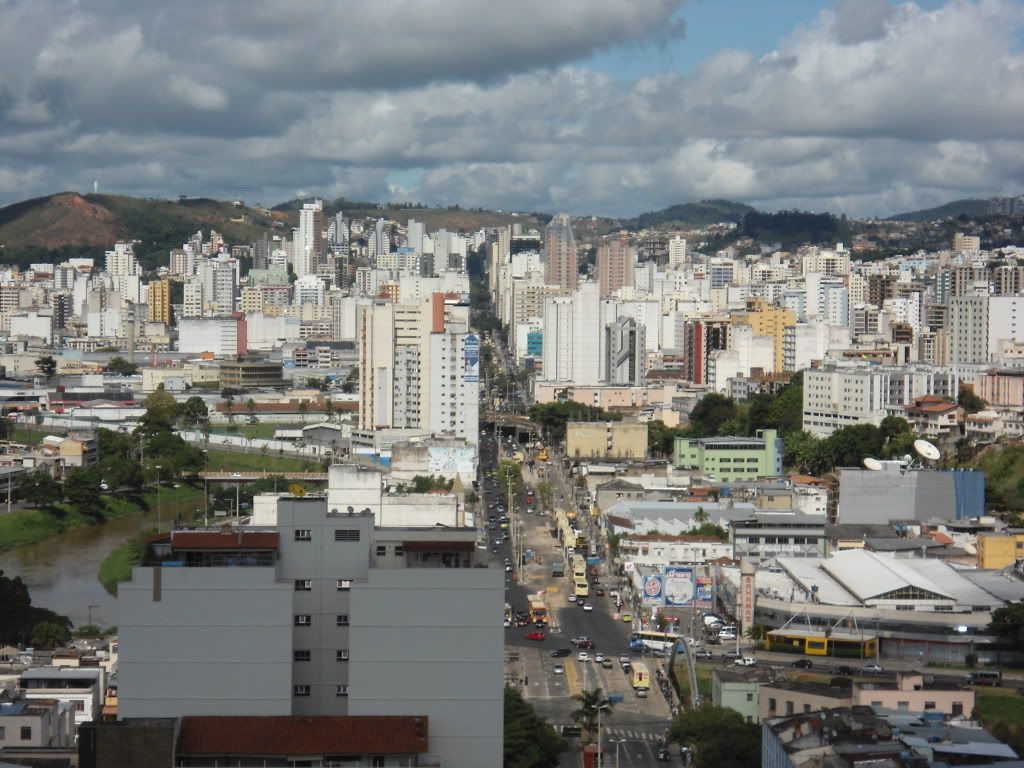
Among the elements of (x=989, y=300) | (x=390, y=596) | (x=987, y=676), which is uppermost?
(x=989, y=300)

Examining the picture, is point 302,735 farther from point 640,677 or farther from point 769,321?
point 769,321

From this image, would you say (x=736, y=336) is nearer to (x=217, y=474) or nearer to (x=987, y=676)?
(x=217, y=474)

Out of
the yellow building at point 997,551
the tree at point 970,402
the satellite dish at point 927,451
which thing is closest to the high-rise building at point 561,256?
the tree at point 970,402

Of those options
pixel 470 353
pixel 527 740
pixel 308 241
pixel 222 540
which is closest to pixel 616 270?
pixel 308 241

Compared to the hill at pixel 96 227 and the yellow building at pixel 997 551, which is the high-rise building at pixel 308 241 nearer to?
the hill at pixel 96 227

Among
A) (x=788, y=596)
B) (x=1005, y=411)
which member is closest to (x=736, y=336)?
(x=1005, y=411)

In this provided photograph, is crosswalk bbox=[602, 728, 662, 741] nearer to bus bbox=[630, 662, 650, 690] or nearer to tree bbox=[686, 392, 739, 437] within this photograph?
bus bbox=[630, 662, 650, 690]
